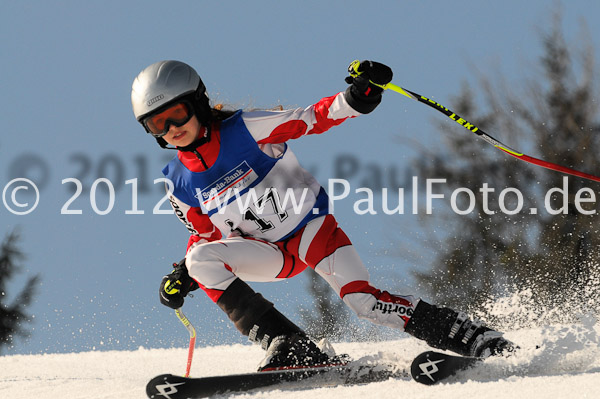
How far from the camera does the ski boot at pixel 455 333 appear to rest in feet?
13.4

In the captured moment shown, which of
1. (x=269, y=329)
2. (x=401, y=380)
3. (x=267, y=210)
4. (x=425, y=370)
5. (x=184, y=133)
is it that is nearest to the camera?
(x=425, y=370)

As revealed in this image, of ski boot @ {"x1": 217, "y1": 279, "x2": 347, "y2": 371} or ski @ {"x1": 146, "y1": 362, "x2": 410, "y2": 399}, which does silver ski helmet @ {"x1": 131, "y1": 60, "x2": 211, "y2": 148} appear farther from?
ski @ {"x1": 146, "y1": 362, "x2": 410, "y2": 399}

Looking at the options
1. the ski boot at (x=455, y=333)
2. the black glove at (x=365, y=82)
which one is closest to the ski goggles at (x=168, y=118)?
the black glove at (x=365, y=82)

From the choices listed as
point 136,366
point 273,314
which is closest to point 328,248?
point 273,314

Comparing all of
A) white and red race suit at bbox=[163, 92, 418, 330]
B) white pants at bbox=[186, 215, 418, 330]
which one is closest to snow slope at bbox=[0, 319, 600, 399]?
white pants at bbox=[186, 215, 418, 330]

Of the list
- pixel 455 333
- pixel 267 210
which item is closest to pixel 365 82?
pixel 267 210

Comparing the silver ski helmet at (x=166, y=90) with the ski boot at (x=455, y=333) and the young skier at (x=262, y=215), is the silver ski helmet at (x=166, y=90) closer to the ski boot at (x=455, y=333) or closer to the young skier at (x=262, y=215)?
the young skier at (x=262, y=215)

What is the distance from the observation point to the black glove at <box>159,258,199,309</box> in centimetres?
445

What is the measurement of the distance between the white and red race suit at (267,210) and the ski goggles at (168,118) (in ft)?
0.68

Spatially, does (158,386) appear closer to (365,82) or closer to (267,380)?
(267,380)

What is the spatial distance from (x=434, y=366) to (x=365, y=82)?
1656mm

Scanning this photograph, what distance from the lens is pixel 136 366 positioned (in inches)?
252

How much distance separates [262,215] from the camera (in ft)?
14.9

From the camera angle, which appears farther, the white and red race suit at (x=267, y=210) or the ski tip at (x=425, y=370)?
the white and red race suit at (x=267, y=210)
